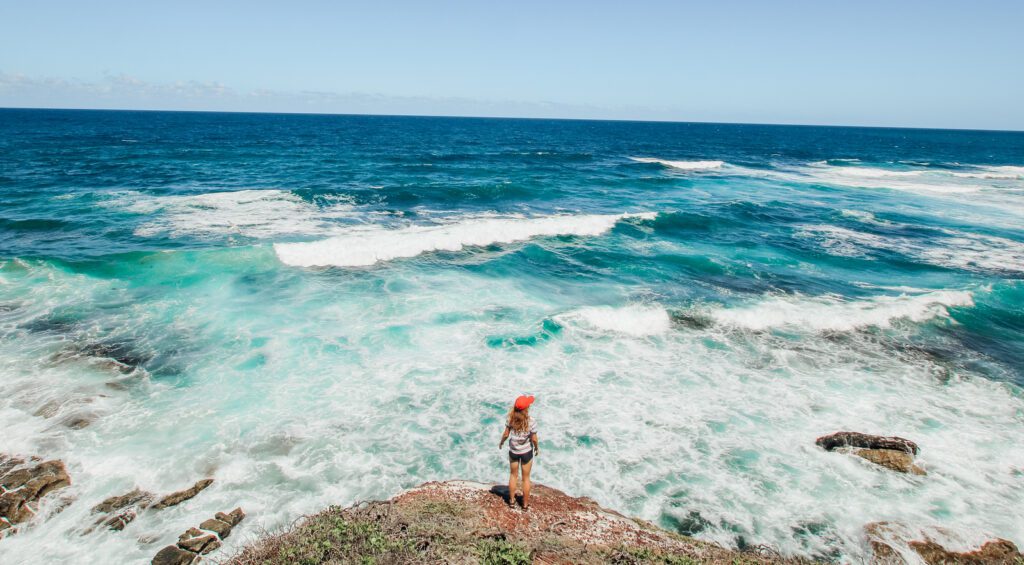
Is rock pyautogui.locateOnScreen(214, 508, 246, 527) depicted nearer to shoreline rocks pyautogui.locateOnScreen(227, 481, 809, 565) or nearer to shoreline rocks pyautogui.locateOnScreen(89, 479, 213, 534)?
shoreline rocks pyautogui.locateOnScreen(89, 479, 213, 534)

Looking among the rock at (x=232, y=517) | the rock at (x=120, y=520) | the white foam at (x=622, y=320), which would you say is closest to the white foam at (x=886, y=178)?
the white foam at (x=622, y=320)

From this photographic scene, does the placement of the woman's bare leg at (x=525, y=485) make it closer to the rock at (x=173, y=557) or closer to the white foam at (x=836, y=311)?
the rock at (x=173, y=557)

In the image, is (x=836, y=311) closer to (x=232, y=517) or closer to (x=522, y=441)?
(x=522, y=441)

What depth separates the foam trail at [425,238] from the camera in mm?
20891

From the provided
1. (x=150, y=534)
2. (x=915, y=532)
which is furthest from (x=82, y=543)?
(x=915, y=532)

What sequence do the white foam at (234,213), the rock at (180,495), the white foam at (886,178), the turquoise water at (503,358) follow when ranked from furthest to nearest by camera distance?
the white foam at (886,178) → the white foam at (234,213) → the turquoise water at (503,358) → the rock at (180,495)

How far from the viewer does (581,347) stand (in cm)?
1419

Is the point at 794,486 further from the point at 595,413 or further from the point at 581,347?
the point at 581,347

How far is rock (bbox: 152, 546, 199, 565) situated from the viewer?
6.98 meters

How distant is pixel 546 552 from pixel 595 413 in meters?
5.18

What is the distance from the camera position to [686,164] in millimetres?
59531

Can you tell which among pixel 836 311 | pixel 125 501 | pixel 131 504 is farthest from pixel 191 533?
pixel 836 311

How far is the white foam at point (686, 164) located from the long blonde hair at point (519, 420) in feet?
176

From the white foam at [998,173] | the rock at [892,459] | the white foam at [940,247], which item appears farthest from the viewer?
the white foam at [998,173]
